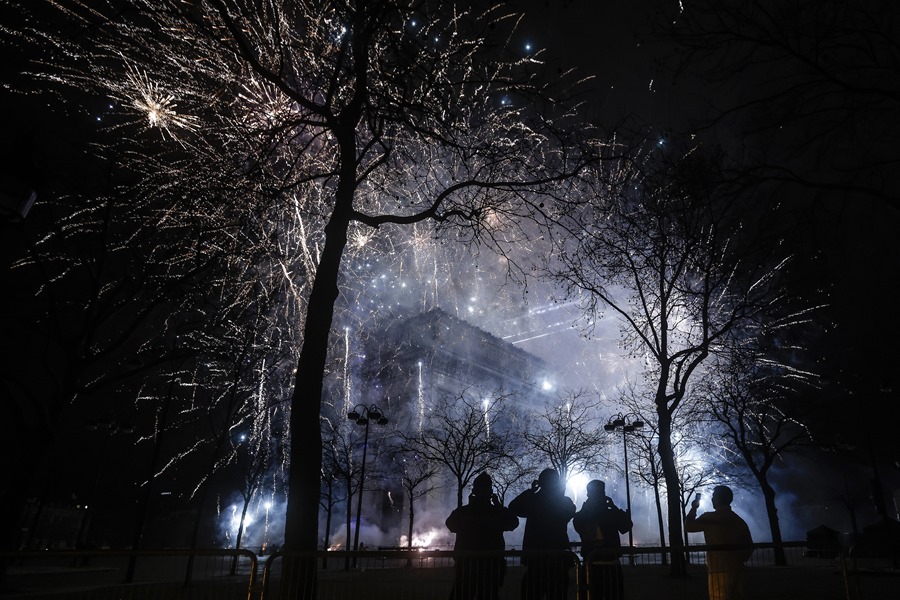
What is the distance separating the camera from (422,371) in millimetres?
49750

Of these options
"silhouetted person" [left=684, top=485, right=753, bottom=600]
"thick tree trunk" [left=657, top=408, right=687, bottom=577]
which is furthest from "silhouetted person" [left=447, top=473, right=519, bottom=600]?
"thick tree trunk" [left=657, top=408, right=687, bottom=577]

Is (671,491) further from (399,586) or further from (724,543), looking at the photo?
(724,543)

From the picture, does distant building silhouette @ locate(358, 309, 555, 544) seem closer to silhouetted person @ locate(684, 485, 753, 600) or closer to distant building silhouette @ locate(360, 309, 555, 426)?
distant building silhouette @ locate(360, 309, 555, 426)

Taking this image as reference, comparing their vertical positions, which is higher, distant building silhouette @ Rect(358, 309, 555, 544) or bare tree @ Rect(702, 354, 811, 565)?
distant building silhouette @ Rect(358, 309, 555, 544)

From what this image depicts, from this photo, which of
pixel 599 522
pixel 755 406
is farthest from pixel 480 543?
pixel 755 406

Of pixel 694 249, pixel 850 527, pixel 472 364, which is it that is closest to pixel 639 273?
pixel 694 249

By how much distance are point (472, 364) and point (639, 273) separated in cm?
3527

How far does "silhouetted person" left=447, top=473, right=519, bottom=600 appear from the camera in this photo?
5840 mm

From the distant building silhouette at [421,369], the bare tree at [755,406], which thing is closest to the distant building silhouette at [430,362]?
the distant building silhouette at [421,369]

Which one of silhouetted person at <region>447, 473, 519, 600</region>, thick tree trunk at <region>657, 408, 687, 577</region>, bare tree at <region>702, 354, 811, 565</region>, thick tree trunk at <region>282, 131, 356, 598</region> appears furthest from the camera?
bare tree at <region>702, 354, 811, 565</region>

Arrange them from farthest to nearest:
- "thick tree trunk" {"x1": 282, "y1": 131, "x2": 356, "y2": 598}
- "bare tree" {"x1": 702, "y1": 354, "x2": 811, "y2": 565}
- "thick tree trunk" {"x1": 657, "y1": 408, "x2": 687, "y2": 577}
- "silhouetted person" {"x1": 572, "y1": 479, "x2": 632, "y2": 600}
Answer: "bare tree" {"x1": 702, "y1": 354, "x2": 811, "y2": 565}
"thick tree trunk" {"x1": 657, "y1": 408, "x2": 687, "y2": 577}
"silhouetted person" {"x1": 572, "y1": 479, "x2": 632, "y2": 600}
"thick tree trunk" {"x1": 282, "y1": 131, "x2": 356, "y2": 598}

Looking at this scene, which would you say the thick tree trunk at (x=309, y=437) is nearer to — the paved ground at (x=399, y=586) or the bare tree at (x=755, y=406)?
the paved ground at (x=399, y=586)

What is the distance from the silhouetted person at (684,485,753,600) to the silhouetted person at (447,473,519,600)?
2.28 metres

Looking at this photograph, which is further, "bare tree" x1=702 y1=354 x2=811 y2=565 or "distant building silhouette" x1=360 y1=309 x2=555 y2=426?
"distant building silhouette" x1=360 y1=309 x2=555 y2=426
